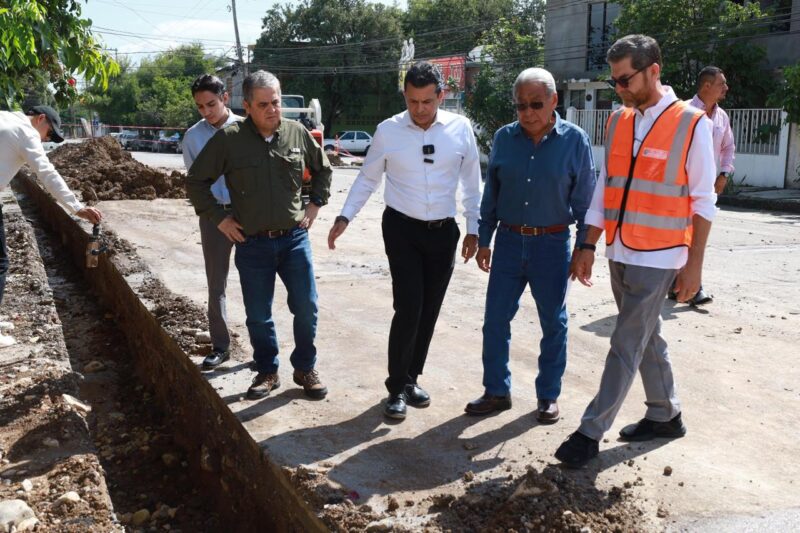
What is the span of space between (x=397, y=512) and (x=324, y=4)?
5630cm

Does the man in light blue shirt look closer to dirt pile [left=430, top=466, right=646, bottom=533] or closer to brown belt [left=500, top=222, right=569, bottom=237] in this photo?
brown belt [left=500, top=222, right=569, bottom=237]

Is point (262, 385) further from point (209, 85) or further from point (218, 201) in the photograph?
point (209, 85)

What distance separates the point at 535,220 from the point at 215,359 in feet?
8.16

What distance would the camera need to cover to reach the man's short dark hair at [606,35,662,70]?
3604mm

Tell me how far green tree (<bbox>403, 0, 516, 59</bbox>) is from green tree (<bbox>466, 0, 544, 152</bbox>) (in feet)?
85.2

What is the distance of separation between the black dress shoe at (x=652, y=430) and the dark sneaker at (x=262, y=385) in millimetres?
2087

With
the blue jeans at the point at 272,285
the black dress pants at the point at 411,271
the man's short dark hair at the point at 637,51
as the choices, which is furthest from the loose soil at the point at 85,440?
the man's short dark hair at the point at 637,51

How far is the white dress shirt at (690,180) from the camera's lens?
Result: 3.60 m

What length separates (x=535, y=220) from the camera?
169 inches

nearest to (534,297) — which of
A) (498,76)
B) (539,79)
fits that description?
(539,79)

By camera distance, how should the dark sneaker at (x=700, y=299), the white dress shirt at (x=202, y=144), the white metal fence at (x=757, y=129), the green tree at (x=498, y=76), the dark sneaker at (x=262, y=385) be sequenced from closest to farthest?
1. the dark sneaker at (x=262, y=385)
2. the white dress shirt at (x=202, y=144)
3. the dark sneaker at (x=700, y=299)
4. the white metal fence at (x=757, y=129)
5. the green tree at (x=498, y=76)

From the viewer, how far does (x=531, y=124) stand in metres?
4.19

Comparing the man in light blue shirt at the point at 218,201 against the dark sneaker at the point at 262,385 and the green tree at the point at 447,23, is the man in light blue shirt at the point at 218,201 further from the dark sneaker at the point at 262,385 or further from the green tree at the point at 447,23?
the green tree at the point at 447,23

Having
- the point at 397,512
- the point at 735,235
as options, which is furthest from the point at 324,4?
the point at 397,512
